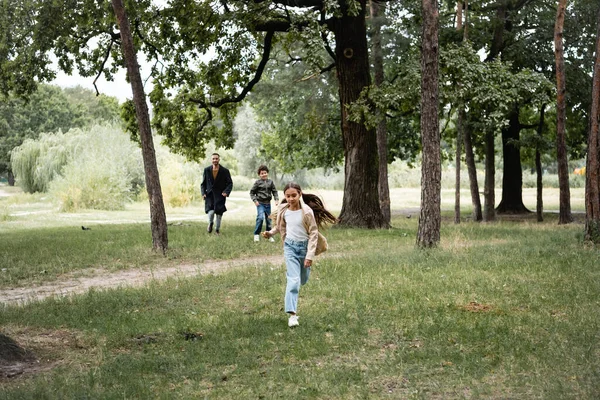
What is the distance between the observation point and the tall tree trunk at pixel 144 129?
16984 millimetres

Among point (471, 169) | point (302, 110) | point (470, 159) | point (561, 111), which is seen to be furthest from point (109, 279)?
point (470, 159)

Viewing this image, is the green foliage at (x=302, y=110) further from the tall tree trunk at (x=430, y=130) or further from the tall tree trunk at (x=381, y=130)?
the tall tree trunk at (x=430, y=130)

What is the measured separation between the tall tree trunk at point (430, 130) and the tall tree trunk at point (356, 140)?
7056mm

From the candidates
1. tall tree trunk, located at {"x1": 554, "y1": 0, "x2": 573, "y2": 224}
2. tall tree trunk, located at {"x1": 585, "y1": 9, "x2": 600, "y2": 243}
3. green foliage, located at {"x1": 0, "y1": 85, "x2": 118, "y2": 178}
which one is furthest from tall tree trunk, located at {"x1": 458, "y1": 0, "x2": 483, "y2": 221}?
green foliage, located at {"x1": 0, "y1": 85, "x2": 118, "y2": 178}

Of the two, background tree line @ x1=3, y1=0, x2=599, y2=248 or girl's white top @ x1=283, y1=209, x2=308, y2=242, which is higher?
background tree line @ x1=3, y1=0, x2=599, y2=248

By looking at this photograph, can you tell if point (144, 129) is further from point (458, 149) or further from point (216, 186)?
point (458, 149)

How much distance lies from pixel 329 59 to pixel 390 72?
264 cm

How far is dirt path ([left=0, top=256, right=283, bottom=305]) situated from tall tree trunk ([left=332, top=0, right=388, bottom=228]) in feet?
24.1

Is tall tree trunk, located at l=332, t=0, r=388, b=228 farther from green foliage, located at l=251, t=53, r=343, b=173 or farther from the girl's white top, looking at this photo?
the girl's white top

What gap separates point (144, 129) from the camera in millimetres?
16938

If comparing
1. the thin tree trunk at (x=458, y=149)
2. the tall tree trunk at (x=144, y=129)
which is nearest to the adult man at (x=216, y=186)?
the tall tree trunk at (x=144, y=129)

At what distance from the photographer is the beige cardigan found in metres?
9.18

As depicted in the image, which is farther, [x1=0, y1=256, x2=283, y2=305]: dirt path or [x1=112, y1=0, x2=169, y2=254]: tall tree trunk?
[x1=112, y1=0, x2=169, y2=254]: tall tree trunk

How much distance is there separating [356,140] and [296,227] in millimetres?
14091
